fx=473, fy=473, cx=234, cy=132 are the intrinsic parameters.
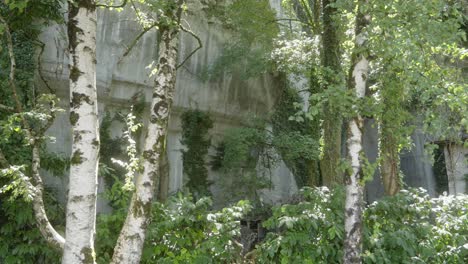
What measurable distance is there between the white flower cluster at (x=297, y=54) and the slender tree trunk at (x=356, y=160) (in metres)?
5.41

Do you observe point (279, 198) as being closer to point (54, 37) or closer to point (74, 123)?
point (54, 37)

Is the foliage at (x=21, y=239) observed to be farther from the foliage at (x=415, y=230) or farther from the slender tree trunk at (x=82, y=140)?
the foliage at (x=415, y=230)

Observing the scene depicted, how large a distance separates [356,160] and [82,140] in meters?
2.97

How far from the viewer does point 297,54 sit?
11.2 m

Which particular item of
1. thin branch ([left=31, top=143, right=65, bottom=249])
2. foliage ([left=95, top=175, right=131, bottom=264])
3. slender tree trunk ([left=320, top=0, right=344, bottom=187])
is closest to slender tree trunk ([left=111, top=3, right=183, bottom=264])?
thin branch ([left=31, top=143, right=65, bottom=249])

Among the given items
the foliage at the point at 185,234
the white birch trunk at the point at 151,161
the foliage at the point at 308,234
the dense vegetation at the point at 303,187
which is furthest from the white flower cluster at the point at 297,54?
the white birch trunk at the point at 151,161

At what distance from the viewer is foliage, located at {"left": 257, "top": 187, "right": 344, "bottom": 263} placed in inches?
223

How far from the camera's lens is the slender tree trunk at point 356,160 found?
17.1ft

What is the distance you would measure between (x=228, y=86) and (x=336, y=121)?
4.16 metres

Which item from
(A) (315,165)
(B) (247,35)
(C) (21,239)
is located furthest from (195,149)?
(C) (21,239)

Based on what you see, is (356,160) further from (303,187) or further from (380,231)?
(303,187)

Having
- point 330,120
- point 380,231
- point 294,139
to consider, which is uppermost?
point 330,120

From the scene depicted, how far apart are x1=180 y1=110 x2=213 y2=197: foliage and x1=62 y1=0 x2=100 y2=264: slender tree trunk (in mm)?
8145

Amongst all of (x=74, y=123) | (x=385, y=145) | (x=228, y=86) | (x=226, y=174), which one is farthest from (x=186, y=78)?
(x=74, y=123)
